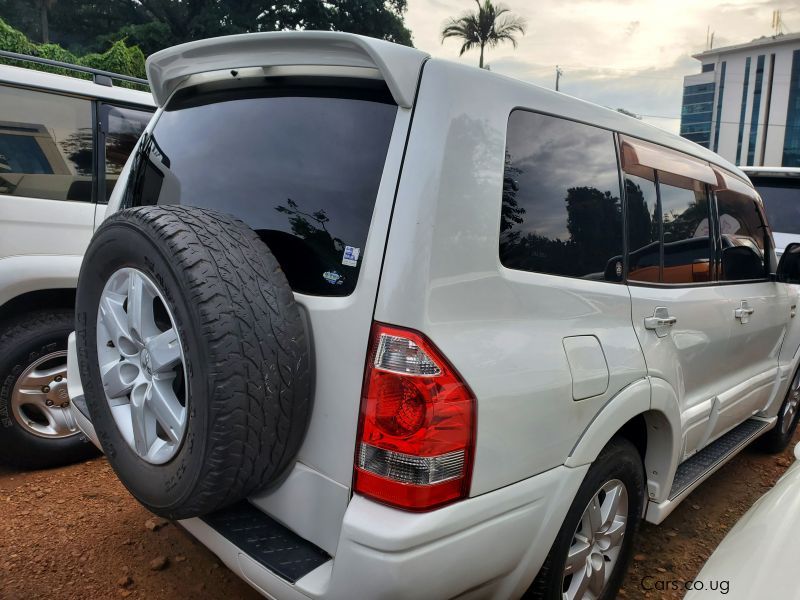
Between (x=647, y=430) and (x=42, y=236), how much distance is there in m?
3.00

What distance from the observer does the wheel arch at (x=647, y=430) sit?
184cm

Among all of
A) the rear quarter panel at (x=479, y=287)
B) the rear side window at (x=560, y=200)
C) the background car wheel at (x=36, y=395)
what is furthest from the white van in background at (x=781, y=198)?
the background car wheel at (x=36, y=395)

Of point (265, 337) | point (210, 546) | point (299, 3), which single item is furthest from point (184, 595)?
point (299, 3)

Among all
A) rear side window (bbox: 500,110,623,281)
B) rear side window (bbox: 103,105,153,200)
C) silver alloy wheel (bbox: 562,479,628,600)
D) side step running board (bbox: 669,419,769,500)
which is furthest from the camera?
rear side window (bbox: 103,105,153,200)

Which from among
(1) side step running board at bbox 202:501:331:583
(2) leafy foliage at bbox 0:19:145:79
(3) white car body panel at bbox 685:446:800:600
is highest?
(2) leafy foliage at bbox 0:19:145:79

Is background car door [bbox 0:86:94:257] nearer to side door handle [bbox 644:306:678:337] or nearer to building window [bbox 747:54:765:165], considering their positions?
side door handle [bbox 644:306:678:337]

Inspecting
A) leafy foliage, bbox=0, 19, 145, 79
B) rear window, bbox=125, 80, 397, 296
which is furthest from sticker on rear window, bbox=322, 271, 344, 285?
leafy foliage, bbox=0, 19, 145, 79

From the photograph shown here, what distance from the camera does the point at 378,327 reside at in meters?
1.48

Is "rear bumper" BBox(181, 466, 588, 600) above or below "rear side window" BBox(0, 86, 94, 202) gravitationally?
below

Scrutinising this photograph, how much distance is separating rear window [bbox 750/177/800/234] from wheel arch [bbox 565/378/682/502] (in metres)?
4.79

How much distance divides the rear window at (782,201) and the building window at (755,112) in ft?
214

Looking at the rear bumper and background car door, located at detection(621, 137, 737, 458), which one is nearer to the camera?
the rear bumper

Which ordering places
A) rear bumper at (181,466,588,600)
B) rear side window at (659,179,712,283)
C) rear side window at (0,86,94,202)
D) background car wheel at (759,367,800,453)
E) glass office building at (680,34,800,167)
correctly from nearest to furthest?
1. rear bumper at (181,466,588,600)
2. rear side window at (659,179,712,283)
3. rear side window at (0,86,94,202)
4. background car wheel at (759,367,800,453)
5. glass office building at (680,34,800,167)

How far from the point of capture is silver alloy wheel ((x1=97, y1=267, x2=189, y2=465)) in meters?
1.64
